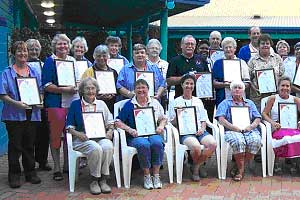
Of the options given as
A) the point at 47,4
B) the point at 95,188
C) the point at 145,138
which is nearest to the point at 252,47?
the point at 145,138

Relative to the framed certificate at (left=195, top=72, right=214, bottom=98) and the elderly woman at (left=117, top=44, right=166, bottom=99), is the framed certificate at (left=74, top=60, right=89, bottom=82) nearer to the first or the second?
the elderly woman at (left=117, top=44, right=166, bottom=99)

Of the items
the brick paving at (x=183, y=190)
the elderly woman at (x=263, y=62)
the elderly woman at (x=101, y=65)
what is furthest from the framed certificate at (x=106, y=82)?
the elderly woman at (x=263, y=62)

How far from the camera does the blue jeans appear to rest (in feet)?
19.3

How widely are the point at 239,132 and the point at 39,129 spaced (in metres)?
2.53

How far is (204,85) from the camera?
685 centimetres

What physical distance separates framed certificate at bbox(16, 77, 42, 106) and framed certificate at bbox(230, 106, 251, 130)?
2.39 m

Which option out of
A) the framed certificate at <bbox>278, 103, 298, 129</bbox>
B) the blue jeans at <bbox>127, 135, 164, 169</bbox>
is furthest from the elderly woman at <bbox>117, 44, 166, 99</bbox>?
the framed certificate at <bbox>278, 103, 298, 129</bbox>

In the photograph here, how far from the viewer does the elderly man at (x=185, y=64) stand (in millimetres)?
6741

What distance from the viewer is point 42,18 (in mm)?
16703

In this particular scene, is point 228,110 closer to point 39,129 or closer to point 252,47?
point 252,47

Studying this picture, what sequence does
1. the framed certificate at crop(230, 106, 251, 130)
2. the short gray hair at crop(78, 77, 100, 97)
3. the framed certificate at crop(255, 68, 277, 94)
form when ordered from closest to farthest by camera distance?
the short gray hair at crop(78, 77, 100, 97) → the framed certificate at crop(230, 106, 251, 130) → the framed certificate at crop(255, 68, 277, 94)

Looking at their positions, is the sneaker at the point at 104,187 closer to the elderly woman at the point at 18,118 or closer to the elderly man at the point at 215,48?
the elderly woman at the point at 18,118

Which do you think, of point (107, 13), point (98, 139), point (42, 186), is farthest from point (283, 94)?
point (107, 13)

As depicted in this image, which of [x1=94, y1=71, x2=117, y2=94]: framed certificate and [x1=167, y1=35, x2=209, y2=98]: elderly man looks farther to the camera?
[x1=167, y1=35, x2=209, y2=98]: elderly man
